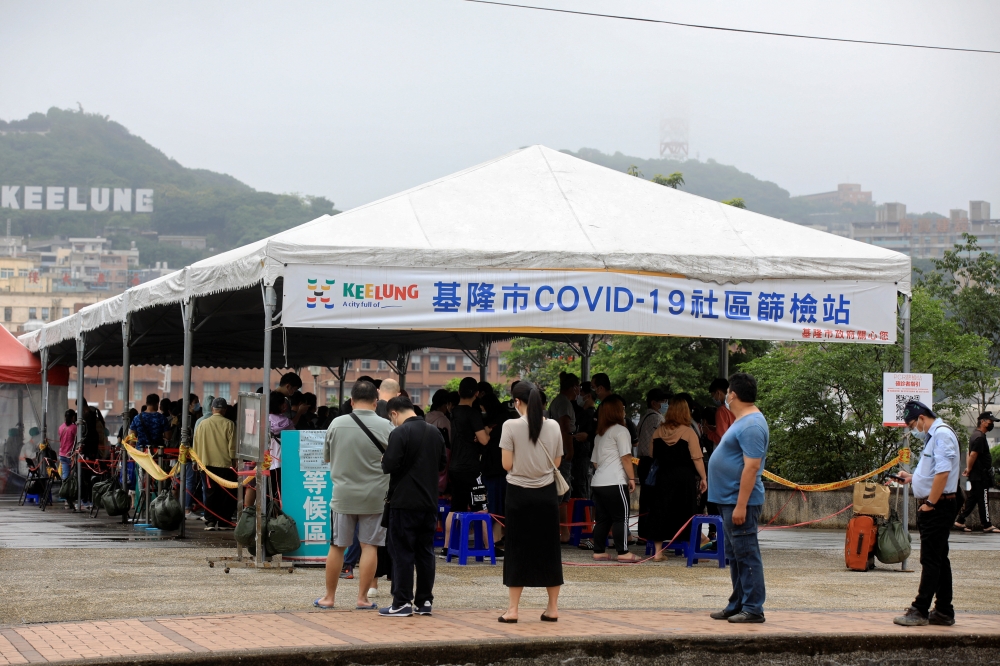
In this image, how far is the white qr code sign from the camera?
490 inches

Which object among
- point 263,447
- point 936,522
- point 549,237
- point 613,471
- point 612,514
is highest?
point 549,237

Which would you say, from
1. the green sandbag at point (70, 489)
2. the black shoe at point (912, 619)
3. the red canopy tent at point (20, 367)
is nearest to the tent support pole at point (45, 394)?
the red canopy tent at point (20, 367)

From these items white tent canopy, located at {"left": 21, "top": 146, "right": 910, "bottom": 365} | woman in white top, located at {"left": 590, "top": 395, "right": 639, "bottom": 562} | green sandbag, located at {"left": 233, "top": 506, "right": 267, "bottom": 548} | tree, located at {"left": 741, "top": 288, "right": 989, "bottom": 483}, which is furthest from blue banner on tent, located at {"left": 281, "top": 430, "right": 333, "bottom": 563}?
tree, located at {"left": 741, "top": 288, "right": 989, "bottom": 483}

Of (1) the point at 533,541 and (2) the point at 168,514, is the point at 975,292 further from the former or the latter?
(1) the point at 533,541

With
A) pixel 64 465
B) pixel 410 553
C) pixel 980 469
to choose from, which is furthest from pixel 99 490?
pixel 980 469

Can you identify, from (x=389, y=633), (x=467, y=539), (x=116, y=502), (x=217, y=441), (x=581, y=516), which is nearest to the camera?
(x=389, y=633)

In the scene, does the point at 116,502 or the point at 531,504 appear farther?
the point at 116,502

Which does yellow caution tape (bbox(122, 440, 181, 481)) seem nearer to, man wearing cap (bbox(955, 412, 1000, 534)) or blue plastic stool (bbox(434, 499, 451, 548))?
blue plastic stool (bbox(434, 499, 451, 548))

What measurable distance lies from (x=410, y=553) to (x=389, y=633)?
0.90 meters

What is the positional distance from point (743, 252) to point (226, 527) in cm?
847

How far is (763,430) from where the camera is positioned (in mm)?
8234

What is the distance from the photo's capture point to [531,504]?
815 centimetres

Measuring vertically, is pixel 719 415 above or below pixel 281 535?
above

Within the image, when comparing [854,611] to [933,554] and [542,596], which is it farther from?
[542,596]
